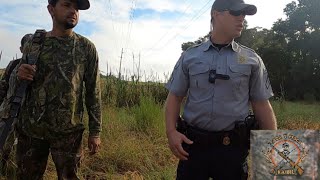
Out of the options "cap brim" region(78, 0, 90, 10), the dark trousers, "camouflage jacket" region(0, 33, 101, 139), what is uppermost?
"cap brim" region(78, 0, 90, 10)

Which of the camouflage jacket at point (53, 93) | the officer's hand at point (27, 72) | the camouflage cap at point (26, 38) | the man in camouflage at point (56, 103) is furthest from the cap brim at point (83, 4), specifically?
the officer's hand at point (27, 72)

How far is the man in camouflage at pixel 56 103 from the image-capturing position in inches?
106

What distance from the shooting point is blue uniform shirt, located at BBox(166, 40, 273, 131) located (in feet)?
7.50

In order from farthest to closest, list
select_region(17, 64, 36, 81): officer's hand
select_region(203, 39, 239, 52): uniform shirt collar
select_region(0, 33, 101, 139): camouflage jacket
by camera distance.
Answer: select_region(0, 33, 101, 139): camouflage jacket
select_region(17, 64, 36, 81): officer's hand
select_region(203, 39, 239, 52): uniform shirt collar

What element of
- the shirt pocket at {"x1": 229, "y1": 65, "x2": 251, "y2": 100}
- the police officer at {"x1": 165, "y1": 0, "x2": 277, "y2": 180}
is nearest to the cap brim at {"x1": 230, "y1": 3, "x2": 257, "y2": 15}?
the police officer at {"x1": 165, "y1": 0, "x2": 277, "y2": 180}

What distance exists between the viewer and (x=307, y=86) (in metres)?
37.1

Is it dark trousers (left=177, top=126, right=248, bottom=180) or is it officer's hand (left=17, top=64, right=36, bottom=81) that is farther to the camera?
officer's hand (left=17, top=64, right=36, bottom=81)

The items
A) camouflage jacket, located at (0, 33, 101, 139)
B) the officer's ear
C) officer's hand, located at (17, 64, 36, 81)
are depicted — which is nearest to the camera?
officer's hand, located at (17, 64, 36, 81)

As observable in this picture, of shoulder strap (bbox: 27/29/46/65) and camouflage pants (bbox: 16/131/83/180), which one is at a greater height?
shoulder strap (bbox: 27/29/46/65)

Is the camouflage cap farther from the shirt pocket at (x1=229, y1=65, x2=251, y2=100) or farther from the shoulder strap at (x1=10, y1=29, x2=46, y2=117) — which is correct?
the shirt pocket at (x1=229, y1=65, x2=251, y2=100)

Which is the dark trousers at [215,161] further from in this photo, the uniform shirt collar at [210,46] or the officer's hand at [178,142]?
the uniform shirt collar at [210,46]

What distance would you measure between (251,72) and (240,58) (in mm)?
111

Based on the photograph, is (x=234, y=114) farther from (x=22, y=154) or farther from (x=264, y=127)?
(x=22, y=154)

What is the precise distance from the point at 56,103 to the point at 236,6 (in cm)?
→ 138
